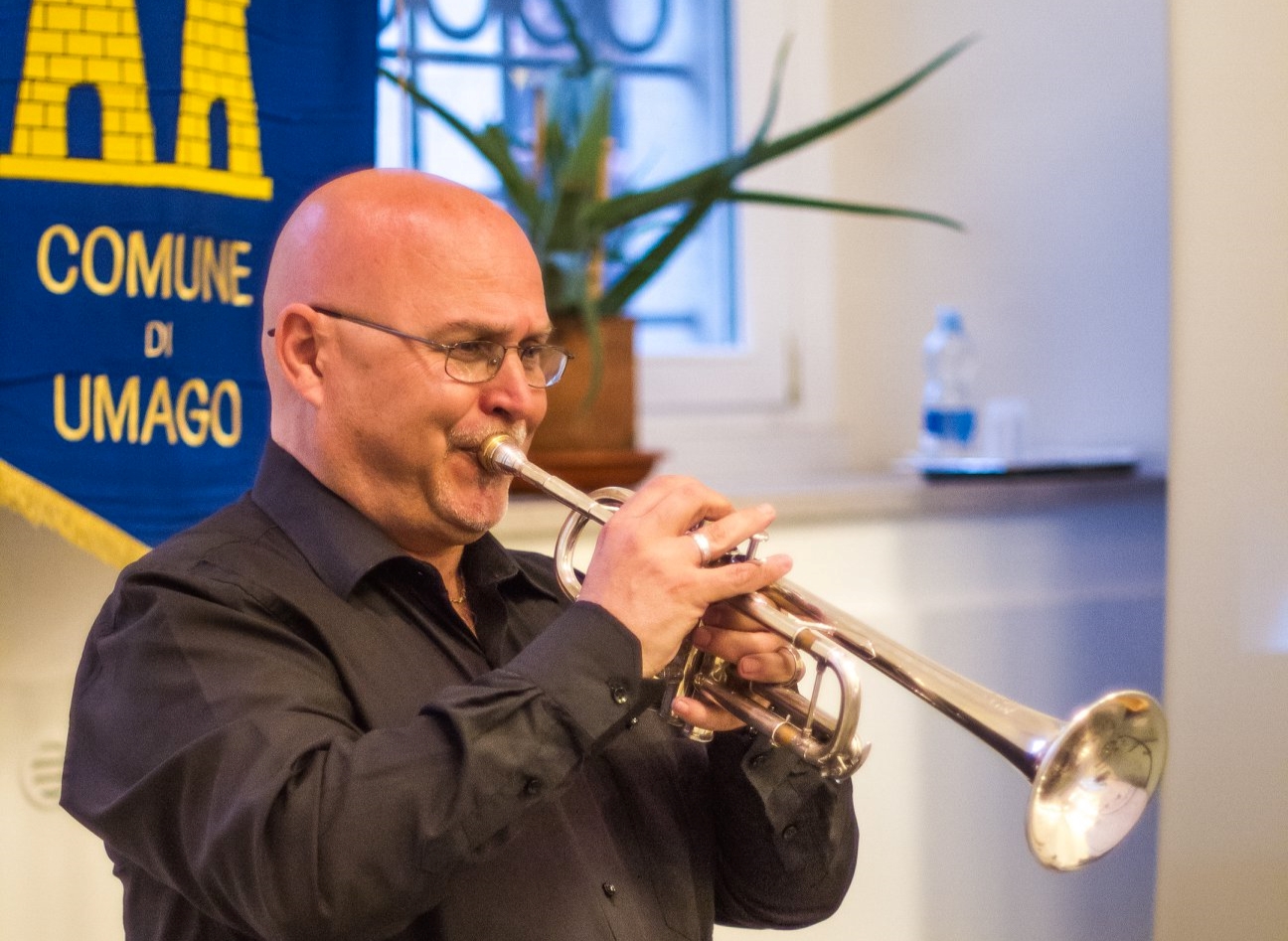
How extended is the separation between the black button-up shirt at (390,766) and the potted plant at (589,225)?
526 mm

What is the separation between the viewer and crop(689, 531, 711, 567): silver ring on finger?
1072mm

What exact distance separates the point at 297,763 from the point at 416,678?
201mm

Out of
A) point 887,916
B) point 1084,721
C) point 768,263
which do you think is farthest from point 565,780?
point 768,263

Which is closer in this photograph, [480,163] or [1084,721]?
[1084,721]

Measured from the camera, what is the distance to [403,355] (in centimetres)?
121

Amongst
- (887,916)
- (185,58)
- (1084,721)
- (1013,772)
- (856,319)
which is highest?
(185,58)

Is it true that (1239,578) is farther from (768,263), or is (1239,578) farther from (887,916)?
(768,263)

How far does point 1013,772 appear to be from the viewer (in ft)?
6.89

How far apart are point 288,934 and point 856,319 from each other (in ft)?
5.75

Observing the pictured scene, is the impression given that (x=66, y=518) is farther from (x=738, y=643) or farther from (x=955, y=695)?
(x=955, y=695)

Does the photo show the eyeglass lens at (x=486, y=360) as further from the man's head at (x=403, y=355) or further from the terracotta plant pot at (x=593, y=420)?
the terracotta plant pot at (x=593, y=420)

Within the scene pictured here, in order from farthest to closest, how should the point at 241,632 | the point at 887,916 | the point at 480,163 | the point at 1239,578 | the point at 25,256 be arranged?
the point at 480,163, the point at 887,916, the point at 1239,578, the point at 25,256, the point at 241,632

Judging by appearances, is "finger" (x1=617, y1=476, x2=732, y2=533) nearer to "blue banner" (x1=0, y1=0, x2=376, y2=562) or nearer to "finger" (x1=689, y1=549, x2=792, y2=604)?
"finger" (x1=689, y1=549, x2=792, y2=604)

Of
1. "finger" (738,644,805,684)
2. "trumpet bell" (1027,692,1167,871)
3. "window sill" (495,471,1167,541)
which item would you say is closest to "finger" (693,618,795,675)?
"finger" (738,644,805,684)
